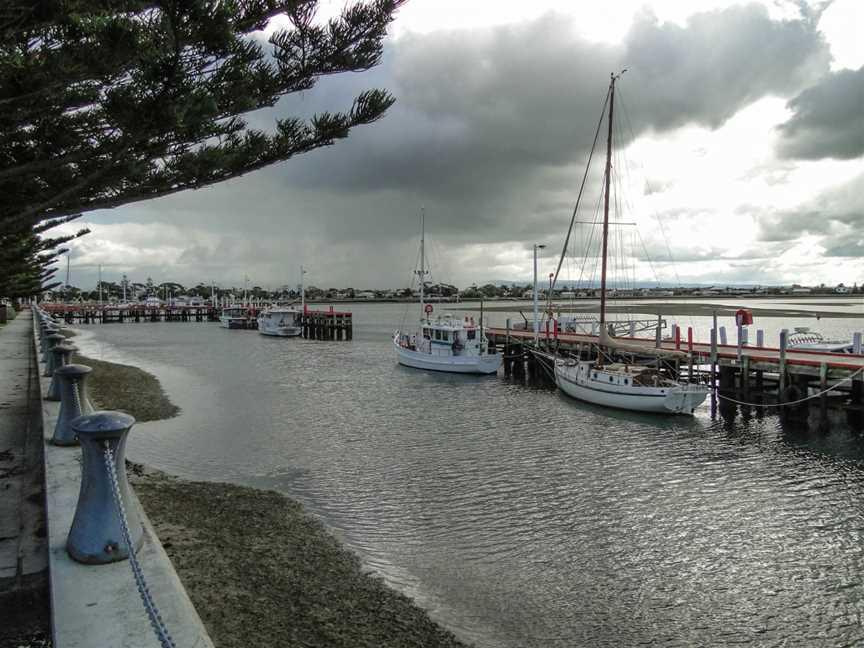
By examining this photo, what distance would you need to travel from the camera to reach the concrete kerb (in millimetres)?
3674

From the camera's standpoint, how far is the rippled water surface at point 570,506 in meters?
Answer: 8.37

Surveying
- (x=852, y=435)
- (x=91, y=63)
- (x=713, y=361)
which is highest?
(x=91, y=63)

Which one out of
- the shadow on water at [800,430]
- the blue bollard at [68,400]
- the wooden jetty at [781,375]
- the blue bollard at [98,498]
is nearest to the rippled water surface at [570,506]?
the shadow on water at [800,430]

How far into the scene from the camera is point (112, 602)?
4.05 meters

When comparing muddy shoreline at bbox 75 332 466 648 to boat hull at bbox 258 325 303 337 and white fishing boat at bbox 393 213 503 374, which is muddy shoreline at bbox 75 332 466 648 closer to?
white fishing boat at bbox 393 213 503 374

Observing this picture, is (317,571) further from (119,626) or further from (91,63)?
(91,63)

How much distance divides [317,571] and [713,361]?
73.7 ft

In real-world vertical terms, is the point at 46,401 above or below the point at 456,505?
above

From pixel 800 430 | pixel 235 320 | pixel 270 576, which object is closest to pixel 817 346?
pixel 800 430

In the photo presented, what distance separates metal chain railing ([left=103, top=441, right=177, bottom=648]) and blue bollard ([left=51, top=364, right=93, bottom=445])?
3.51 m

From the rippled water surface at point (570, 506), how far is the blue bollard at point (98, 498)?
4.59m

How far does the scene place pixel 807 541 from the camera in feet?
36.0

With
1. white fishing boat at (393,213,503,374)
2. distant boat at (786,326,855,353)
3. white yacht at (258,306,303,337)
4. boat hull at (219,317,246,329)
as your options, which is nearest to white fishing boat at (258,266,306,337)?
white yacht at (258,306,303,337)

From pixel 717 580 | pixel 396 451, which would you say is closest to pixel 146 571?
pixel 717 580
